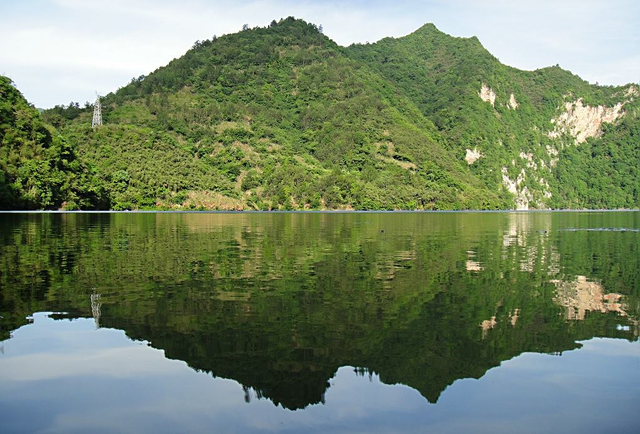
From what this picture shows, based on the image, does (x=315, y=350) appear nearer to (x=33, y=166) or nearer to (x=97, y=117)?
(x=33, y=166)

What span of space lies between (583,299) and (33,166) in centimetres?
11218

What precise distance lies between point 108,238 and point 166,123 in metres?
158

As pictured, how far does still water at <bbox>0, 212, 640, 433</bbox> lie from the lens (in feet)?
32.7

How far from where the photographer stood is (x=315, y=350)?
13.3 metres

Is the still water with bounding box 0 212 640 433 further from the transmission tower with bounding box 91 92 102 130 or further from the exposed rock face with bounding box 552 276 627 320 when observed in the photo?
the transmission tower with bounding box 91 92 102 130

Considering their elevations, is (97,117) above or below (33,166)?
above

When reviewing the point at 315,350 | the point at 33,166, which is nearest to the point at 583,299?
the point at 315,350

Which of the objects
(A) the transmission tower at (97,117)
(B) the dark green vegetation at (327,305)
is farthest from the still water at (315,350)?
(A) the transmission tower at (97,117)

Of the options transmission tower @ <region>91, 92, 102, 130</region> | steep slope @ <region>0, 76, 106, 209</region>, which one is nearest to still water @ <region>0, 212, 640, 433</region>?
steep slope @ <region>0, 76, 106, 209</region>

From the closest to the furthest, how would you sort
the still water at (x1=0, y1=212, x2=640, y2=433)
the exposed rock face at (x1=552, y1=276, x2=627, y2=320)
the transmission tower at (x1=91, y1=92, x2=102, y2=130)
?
1. the still water at (x1=0, y1=212, x2=640, y2=433)
2. the exposed rock face at (x1=552, y1=276, x2=627, y2=320)
3. the transmission tower at (x1=91, y1=92, x2=102, y2=130)

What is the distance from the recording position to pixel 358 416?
33.0 ft

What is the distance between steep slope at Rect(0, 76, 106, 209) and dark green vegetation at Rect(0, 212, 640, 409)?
84305 millimetres

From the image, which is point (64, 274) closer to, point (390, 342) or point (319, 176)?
point (390, 342)

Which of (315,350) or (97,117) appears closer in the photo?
(315,350)
